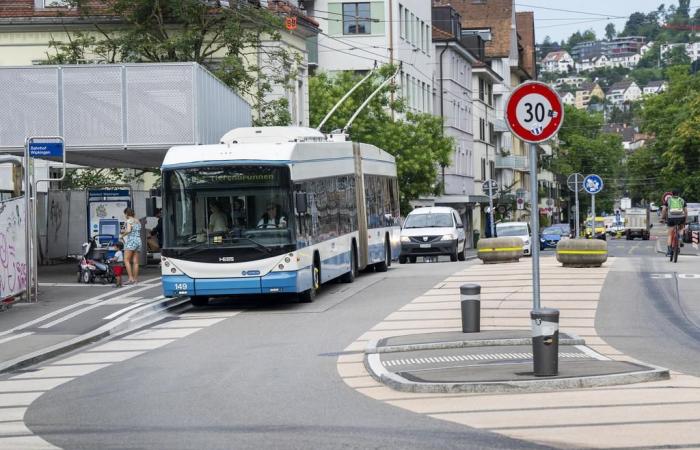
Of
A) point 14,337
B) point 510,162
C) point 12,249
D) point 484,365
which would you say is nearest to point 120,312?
point 12,249

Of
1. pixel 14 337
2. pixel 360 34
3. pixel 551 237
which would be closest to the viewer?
pixel 14 337

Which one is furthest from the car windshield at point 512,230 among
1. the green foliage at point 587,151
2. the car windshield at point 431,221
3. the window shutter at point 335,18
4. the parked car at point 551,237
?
the green foliage at point 587,151

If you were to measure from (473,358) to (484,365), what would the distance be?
84 cm

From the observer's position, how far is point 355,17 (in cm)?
7475

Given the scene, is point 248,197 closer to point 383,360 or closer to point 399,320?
point 399,320

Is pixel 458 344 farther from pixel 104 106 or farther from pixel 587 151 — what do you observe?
pixel 587 151

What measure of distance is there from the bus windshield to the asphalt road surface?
9.57 ft

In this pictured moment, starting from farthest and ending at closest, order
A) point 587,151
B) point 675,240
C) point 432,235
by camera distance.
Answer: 1. point 587,151
2. point 432,235
3. point 675,240

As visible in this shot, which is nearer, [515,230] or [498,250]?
[498,250]

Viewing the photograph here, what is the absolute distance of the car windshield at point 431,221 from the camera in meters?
44.9

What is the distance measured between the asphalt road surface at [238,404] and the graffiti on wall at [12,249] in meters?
4.73

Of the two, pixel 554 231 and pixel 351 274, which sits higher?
pixel 351 274

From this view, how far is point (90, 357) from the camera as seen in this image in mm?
17500

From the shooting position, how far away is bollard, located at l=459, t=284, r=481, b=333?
686 inches
